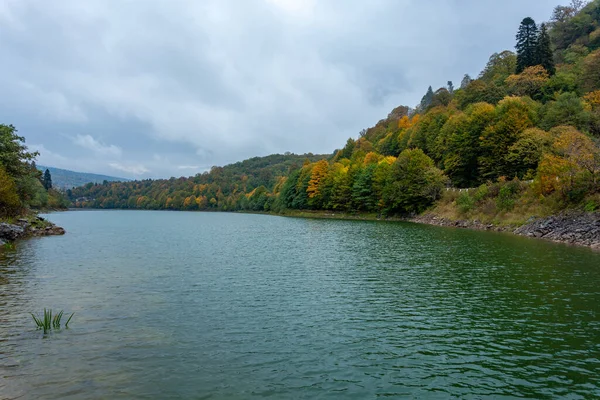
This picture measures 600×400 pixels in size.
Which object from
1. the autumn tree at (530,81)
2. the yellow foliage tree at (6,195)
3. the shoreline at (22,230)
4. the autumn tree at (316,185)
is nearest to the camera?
the shoreline at (22,230)

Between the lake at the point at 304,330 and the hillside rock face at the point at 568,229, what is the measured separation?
1566cm

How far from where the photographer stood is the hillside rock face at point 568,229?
150 feet

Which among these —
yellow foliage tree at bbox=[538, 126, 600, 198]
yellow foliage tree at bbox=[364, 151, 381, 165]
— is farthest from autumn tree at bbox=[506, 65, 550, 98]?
yellow foliage tree at bbox=[538, 126, 600, 198]

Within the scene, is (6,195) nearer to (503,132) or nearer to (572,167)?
(572,167)

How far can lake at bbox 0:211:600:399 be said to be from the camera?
495 inches

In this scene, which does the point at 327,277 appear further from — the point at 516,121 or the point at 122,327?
the point at 516,121

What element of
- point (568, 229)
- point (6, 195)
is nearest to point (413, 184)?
point (568, 229)

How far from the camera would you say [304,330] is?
17719mm

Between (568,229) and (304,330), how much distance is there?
4768 cm

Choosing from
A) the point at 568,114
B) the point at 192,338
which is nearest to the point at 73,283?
the point at 192,338

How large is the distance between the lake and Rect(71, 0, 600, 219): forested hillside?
97.1ft

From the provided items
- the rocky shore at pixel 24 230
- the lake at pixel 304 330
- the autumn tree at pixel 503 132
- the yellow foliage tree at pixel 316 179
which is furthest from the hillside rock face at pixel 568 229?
the yellow foliage tree at pixel 316 179

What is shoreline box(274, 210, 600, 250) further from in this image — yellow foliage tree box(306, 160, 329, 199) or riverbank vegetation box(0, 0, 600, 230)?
yellow foliage tree box(306, 160, 329, 199)

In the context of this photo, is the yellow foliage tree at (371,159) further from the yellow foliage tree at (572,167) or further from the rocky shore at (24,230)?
the rocky shore at (24,230)
